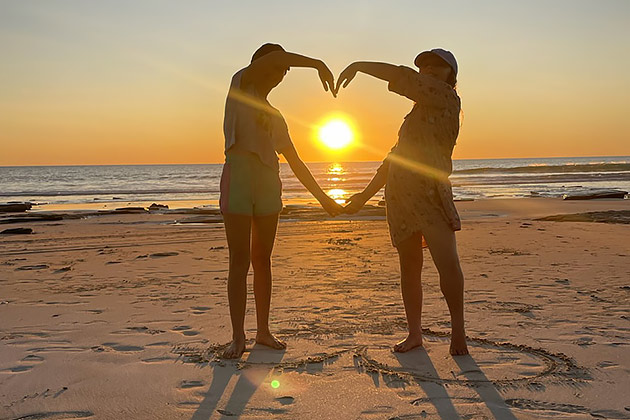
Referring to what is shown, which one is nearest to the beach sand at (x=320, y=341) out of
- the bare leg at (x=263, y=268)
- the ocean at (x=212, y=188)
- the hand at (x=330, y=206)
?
the bare leg at (x=263, y=268)

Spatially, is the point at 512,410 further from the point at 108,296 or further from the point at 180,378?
the point at 108,296

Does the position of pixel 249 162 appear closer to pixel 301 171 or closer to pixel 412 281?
pixel 301 171

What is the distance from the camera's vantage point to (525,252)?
8508 mm

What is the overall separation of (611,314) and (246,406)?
334cm

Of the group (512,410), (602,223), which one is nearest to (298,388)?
(512,410)

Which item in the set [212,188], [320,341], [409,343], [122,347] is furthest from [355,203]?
[212,188]

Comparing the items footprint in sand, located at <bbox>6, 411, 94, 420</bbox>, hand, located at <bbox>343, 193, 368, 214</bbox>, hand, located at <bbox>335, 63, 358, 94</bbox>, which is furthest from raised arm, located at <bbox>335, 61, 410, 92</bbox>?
footprint in sand, located at <bbox>6, 411, 94, 420</bbox>

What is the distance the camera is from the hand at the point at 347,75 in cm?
375

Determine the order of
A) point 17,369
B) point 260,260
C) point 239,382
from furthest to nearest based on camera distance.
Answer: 1. point 260,260
2. point 17,369
3. point 239,382

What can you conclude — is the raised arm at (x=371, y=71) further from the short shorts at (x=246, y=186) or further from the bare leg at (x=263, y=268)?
the bare leg at (x=263, y=268)

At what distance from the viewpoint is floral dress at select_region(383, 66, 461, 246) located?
3.75 meters

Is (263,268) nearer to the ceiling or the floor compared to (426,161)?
nearer to the floor

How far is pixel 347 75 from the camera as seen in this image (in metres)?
3.76

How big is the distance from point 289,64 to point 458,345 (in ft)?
7.13
